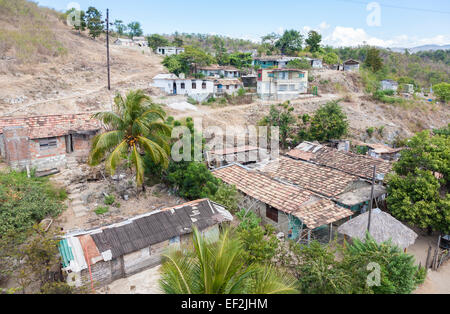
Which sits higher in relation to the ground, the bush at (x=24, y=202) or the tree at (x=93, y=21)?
the tree at (x=93, y=21)

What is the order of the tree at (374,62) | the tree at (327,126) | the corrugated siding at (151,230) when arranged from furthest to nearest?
the tree at (374,62), the tree at (327,126), the corrugated siding at (151,230)

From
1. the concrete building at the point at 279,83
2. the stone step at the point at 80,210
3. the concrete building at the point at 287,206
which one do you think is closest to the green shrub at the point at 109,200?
the stone step at the point at 80,210

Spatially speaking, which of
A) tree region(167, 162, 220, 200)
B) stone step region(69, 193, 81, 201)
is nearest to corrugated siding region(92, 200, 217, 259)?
tree region(167, 162, 220, 200)

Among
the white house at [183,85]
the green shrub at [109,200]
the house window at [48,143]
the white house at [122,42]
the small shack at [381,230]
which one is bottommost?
the small shack at [381,230]

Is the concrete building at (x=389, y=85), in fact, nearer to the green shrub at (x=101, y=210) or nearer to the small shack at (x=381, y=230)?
the small shack at (x=381, y=230)

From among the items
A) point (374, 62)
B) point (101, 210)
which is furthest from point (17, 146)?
point (374, 62)

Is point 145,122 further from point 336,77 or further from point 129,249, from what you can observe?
point 336,77

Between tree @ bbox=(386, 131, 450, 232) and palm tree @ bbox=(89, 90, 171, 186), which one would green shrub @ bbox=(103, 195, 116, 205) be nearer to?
palm tree @ bbox=(89, 90, 171, 186)
